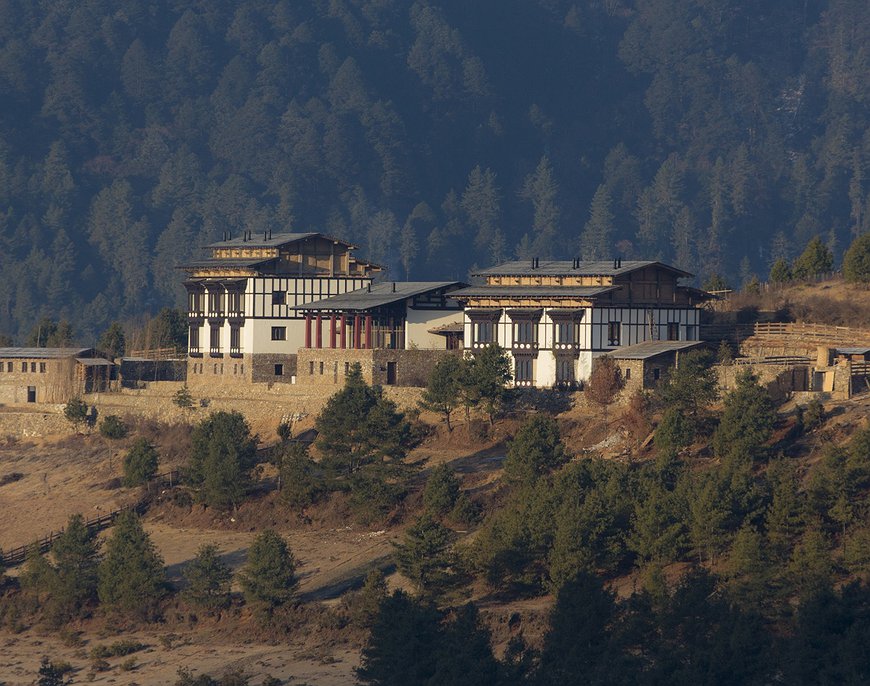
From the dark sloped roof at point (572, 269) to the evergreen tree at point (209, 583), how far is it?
3163 centimetres

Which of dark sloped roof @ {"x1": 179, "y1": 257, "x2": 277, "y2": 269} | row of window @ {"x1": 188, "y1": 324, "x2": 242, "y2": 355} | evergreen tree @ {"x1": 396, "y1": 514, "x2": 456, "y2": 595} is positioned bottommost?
evergreen tree @ {"x1": 396, "y1": 514, "x2": 456, "y2": 595}

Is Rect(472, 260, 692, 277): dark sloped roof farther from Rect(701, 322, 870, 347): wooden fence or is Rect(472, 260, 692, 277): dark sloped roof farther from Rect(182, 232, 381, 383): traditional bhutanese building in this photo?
Rect(182, 232, 381, 383): traditional bhutanese building

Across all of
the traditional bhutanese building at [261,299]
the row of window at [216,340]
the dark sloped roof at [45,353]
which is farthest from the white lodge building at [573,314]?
the dark sloped roof at [45,353]

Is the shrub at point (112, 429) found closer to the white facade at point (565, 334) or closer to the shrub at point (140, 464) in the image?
the shrub at point (140, 464)

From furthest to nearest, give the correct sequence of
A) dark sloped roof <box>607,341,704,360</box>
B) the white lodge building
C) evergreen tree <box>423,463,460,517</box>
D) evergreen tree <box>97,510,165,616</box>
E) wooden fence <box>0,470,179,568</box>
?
the white lodge building < dark sloped roof <box>607,341,704,360</box> < wooden fence <box>0,470,179,568</box> < evergreen tree <box>423,463,460,517</box> < evergreen tree <box>97,510,165,616</box>

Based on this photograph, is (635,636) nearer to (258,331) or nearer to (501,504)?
(501,504)

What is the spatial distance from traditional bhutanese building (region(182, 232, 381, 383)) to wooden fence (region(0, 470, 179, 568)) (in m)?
17.5

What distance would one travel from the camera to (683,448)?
3290 inches

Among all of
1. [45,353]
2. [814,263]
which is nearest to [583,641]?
[45,353]

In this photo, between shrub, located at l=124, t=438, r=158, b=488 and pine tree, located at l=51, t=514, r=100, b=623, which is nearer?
pine tree, located at l=51, t=514, r=100, b=623

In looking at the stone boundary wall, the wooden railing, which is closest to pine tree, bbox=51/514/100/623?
the stone boundary wall

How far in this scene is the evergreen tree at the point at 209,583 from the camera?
77.6 metres

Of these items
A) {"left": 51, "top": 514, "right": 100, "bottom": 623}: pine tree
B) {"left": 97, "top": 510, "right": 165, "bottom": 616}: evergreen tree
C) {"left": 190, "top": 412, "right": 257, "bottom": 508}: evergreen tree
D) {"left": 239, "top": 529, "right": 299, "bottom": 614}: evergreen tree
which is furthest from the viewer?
{"left": 190, "top": 412, "right": 257, "bottom": 508}: evergreen tree

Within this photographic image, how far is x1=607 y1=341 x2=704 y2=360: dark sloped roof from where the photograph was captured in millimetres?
93688
